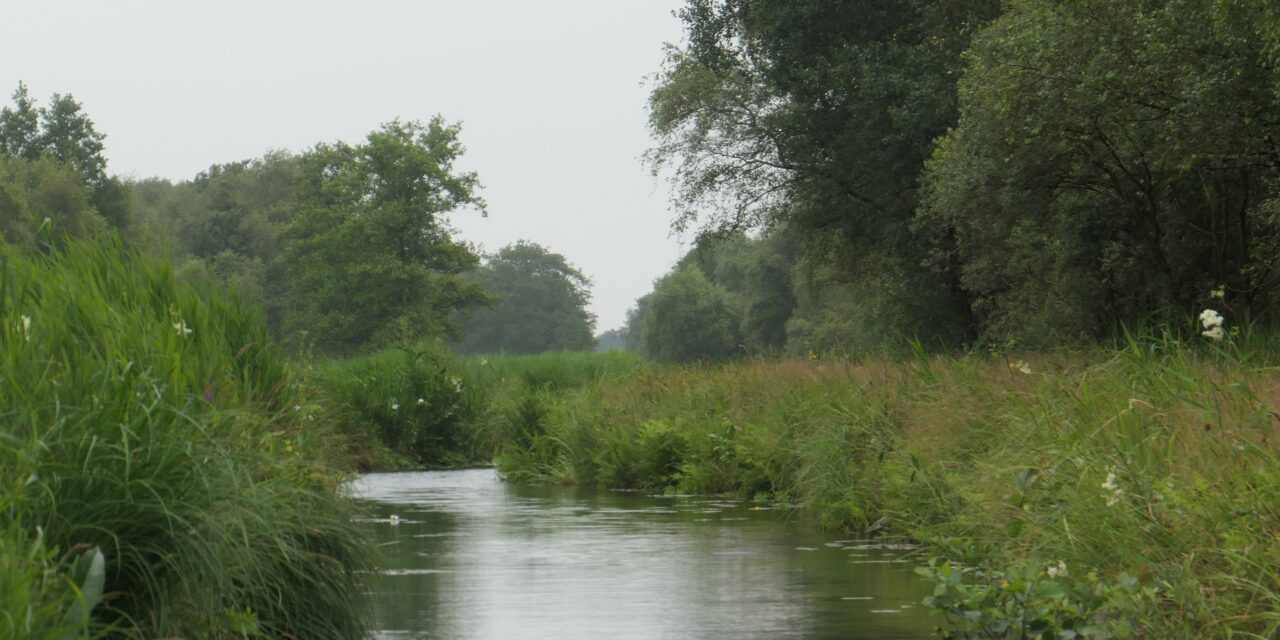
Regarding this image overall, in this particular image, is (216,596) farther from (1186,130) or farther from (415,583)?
(1186,130)

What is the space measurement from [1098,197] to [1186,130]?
5345 millimetres

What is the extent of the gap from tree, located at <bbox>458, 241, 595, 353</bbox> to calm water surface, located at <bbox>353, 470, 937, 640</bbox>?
116 meters

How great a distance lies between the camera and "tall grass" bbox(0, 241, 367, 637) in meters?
6.08

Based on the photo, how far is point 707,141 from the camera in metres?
38.0

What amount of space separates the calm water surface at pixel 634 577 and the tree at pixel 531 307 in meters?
116

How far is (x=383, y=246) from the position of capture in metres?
68.9

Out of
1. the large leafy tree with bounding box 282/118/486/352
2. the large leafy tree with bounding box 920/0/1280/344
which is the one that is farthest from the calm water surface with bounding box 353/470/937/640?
the large leafy tree with bounding box 282/118/486/352

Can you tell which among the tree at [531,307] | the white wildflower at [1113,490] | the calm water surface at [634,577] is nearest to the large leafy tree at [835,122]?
the calm water surface at [634,577]

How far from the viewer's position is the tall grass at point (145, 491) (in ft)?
19.9

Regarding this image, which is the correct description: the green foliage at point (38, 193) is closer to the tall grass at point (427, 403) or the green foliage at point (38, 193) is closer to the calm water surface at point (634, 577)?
the tall grass at point (427, 403)

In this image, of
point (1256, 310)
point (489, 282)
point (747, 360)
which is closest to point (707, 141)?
point (747, 360)

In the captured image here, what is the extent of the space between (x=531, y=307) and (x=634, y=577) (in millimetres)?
130603

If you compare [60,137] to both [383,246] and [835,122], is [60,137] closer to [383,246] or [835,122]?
[383,246]

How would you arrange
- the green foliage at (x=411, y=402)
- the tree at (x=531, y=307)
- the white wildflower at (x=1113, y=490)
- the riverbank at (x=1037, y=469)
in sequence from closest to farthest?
the riverbank at (x=1037, y=469), the white wildflower at (x=1113, y=490), the green foliage at (x=411, y=402), the tree at (x=531, y=307)
